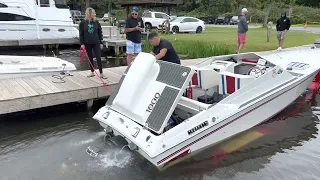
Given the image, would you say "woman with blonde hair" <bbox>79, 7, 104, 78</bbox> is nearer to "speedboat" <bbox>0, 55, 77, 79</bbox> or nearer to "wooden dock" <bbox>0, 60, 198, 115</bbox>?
"wooden dock" <bbox>0, 60, 198, 115</bbox>

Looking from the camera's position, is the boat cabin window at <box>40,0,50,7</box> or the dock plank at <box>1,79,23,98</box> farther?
the boat cabin window at <box>40,0,50,7</box>

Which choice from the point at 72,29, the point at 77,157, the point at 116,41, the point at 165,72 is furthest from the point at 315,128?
the point at 72,29

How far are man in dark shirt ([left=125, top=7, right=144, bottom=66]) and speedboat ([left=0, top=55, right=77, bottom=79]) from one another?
1.89 metres

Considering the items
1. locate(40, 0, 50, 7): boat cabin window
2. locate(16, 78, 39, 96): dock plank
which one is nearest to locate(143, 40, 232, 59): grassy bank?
locate(16, 78, 39, 96): dock plank

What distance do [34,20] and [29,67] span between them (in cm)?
866

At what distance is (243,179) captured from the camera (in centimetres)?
414

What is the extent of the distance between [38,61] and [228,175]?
645cm

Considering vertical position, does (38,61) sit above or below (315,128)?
above

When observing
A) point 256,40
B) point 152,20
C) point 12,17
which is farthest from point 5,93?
point 152,20

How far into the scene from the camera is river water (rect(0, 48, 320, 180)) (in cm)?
424

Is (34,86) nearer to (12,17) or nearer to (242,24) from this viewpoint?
(242,24)

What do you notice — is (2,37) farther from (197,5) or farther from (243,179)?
(197,5)

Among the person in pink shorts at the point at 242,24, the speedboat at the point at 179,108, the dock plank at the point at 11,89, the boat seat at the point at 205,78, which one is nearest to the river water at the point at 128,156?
the speedboat at the point at 179,108

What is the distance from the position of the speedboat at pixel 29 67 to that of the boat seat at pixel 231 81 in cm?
451
